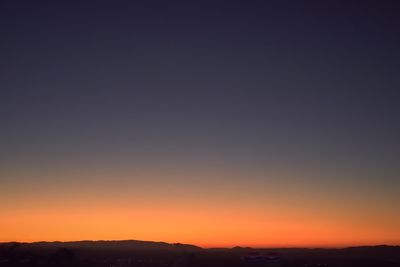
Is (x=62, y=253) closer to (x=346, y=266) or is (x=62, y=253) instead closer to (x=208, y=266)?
(x=208, y=266)

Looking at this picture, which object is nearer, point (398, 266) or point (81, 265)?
point (81, 265)

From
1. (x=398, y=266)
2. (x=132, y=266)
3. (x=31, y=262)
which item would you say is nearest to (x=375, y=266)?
(x=398, y=266)

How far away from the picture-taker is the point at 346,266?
9300 cm

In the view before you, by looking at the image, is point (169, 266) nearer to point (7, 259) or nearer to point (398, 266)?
point (7, 259)

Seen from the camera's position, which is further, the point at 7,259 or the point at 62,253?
the point at 62,253

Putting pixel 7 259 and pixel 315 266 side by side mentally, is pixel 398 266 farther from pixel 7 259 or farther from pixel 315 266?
pixel 7 259

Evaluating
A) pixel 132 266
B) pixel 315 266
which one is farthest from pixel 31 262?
pixel 315 266

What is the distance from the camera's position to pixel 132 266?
91.4m

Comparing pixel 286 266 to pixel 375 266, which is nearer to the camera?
pixel 286 266

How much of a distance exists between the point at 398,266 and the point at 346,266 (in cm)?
1027

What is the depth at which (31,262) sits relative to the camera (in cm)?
8556

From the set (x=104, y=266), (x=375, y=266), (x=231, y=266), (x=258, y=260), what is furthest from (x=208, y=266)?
(x=375, y=266)

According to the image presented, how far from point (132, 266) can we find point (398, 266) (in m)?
52.6

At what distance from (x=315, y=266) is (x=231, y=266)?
1625cm
